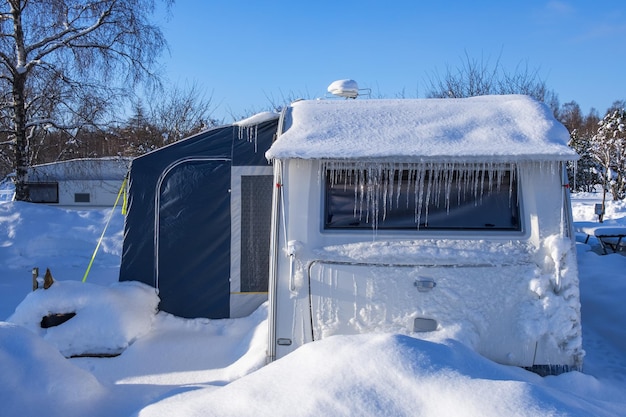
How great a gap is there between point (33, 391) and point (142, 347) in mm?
2623

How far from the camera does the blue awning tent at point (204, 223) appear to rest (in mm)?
6027

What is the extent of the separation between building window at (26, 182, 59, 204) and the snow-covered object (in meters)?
13.6

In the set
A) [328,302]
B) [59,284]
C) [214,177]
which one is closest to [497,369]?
[328,302]

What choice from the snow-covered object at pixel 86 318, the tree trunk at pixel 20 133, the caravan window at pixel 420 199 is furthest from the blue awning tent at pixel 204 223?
the tree trunk at pixel 20 133

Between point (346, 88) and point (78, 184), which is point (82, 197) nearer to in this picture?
point (78, 184)

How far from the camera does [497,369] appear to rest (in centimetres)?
278

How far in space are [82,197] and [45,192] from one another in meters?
1.19

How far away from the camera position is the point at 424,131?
4.59 meters

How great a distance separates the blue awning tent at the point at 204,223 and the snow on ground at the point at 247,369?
219 millimetres

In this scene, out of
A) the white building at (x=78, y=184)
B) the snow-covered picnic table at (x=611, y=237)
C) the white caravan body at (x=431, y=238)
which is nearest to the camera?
the white caravan body at (x=431, y=238)

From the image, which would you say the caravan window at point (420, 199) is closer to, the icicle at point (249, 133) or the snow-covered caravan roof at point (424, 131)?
the snow-covered caravan roof at point (424, 131)

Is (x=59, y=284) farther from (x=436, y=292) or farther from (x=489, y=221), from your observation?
(x=489, y=221)

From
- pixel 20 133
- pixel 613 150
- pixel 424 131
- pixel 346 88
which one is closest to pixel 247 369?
pixel 424 131

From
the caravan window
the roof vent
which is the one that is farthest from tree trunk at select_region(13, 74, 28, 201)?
the caravan window
